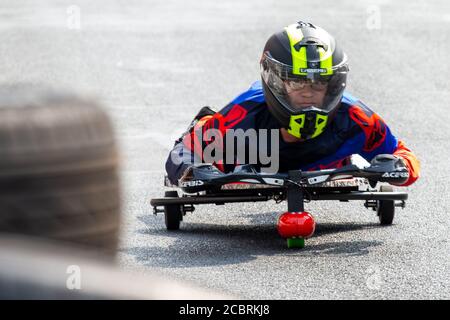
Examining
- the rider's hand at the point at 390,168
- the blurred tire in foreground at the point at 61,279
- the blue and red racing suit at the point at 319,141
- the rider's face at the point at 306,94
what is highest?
the rider's face at the point at 306,94

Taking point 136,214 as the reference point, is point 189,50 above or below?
above

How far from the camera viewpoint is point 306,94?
8.80m

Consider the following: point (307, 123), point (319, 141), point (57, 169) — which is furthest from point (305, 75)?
point (57, 169)

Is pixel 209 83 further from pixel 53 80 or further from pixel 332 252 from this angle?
pixel 332 252

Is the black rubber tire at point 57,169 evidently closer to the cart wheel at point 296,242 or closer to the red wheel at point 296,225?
the red wheel at point 296,225

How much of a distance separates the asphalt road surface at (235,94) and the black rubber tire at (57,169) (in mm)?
301

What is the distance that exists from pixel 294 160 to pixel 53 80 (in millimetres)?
8066

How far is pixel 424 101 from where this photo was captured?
15203 millimetres

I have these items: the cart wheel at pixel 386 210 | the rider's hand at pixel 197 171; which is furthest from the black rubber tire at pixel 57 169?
the cart wheel at pixel 386 210

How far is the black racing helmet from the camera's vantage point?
28.5 feet

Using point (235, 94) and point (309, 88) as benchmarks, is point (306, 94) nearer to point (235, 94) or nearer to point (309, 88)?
point (309, 88)

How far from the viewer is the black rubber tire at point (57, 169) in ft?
12.8
